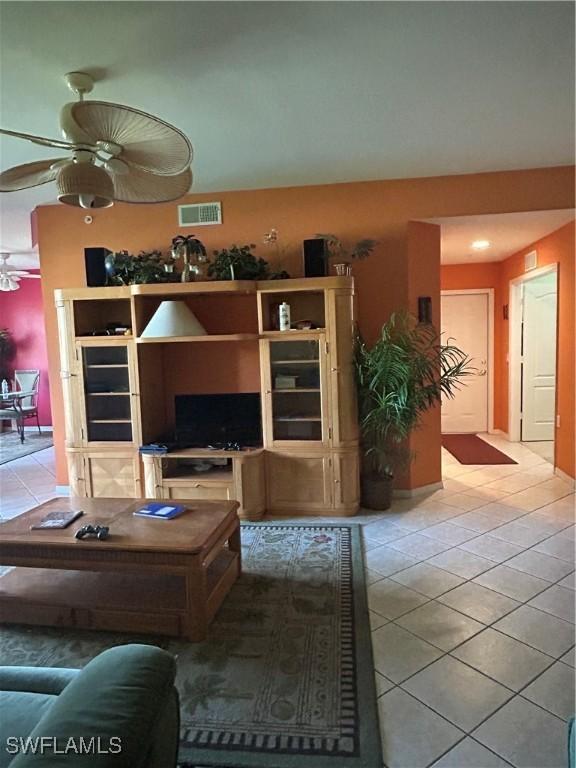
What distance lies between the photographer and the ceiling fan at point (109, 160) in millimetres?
1861

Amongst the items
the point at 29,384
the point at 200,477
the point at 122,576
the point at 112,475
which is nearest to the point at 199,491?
the point at 200,477

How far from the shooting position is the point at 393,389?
3.59 m

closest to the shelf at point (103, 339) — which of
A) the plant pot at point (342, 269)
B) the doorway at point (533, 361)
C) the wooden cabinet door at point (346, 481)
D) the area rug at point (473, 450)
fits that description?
the plant pot at point (342, 269)

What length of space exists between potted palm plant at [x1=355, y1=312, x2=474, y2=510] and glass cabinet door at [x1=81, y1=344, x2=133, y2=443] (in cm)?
193

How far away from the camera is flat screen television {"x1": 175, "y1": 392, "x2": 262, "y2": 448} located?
13.2 ft

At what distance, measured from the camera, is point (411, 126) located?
3.03 meters

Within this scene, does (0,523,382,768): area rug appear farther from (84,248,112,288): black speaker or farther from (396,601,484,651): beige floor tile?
(84,248,112,288): black speaker

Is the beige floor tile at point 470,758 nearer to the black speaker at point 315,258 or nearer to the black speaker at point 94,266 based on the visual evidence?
the black speaker at point 315,258

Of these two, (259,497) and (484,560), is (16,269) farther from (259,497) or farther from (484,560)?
(484,560)

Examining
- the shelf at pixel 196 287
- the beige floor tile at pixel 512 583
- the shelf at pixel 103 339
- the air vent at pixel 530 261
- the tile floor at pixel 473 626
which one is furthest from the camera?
the air vent at pixel 530 261

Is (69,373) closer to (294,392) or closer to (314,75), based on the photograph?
(294,392)

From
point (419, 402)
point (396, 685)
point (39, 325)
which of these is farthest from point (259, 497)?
point (39, 325)

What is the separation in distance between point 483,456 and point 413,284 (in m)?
2.48

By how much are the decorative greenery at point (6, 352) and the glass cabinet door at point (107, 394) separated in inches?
193
